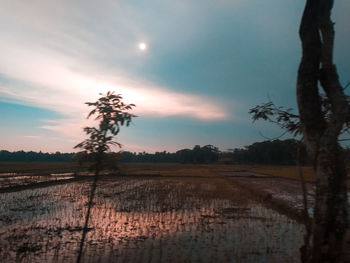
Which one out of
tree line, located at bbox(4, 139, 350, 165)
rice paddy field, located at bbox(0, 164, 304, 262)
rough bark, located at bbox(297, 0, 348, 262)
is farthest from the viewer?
tree line, located at bbox(4, 139, 350, 165)

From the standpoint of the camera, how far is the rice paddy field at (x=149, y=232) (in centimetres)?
650

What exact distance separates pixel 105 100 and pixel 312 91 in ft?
12.5

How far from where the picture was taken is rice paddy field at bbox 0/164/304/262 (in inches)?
256

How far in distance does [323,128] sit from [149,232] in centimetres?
685

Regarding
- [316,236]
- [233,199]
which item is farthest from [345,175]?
[233,199]

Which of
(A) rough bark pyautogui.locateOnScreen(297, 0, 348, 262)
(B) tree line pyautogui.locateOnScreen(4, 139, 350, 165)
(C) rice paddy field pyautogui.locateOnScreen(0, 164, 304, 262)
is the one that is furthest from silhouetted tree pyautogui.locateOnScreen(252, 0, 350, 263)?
(B) tree line pyautogui.locateOnScreen(4, 139, 350, 165)

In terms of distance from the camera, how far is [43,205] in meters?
13.5

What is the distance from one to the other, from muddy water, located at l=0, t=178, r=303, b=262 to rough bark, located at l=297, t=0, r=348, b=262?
3.49 metres

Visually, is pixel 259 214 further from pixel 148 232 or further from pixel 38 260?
pixel 38 260

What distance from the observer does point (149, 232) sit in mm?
8617

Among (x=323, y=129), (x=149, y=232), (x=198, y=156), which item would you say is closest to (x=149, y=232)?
(x=149, y=232)

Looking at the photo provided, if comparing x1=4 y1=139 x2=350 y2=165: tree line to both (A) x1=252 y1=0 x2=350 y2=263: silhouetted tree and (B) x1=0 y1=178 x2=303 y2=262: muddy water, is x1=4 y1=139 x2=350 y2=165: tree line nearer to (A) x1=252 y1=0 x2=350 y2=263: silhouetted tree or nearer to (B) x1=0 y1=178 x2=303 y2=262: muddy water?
(B) x1=0 y1=178 x2=303 y2=262: muddy water

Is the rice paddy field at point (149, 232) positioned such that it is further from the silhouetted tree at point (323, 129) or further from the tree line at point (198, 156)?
the tree line at point (198, 156)

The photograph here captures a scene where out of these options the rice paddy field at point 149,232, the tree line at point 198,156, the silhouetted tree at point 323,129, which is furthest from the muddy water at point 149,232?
the tree line at point 198,156
